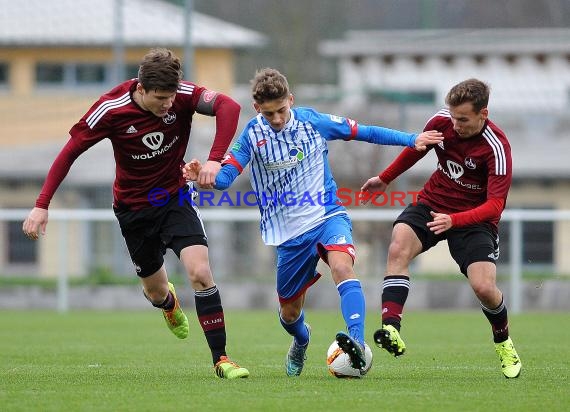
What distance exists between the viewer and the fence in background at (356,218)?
1647cm

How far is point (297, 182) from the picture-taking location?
7.60m

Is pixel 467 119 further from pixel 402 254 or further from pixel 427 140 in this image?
pixel 402 254

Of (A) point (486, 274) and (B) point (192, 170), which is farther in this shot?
(A) point (486, 274)

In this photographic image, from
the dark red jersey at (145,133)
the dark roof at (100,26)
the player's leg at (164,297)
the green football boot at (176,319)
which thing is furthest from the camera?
the dark roof at (100,26)

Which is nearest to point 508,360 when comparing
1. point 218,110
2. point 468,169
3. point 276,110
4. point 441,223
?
point 441,223

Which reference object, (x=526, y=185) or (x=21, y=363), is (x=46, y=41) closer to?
(x=526, y=185)

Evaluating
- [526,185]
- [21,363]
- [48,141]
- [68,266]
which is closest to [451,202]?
[21,363]

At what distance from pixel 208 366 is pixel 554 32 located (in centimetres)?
2174

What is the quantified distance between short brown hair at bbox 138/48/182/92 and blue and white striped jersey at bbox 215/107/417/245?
578 millimetres

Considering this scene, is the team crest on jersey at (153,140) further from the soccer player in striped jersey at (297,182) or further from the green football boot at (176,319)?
the green football boot at (176,319)

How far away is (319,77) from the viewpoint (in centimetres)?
2673

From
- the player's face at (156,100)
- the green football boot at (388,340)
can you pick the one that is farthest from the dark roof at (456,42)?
the green football boot at (388,340)

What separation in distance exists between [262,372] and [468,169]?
75.6 inches

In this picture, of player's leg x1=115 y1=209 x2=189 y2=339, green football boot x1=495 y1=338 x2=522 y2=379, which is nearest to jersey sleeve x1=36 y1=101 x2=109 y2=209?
player's leg x1=115 y1=209 x2=189 y2=339
